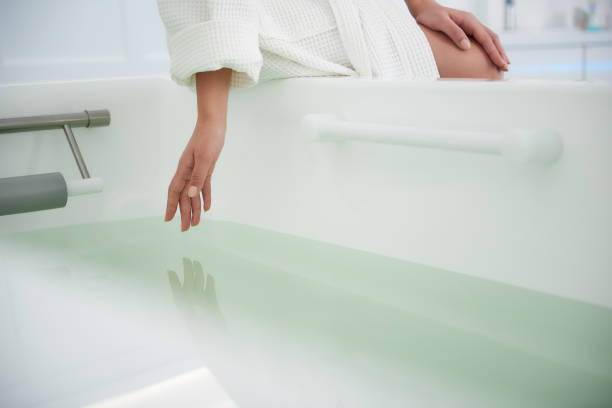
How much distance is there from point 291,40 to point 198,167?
264 mm

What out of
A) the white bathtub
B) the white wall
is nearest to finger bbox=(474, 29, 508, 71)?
the white bathtub

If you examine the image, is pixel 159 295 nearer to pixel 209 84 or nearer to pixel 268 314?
pixel 268 314

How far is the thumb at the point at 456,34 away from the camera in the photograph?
0.97 metres

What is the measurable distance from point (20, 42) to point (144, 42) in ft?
1.69

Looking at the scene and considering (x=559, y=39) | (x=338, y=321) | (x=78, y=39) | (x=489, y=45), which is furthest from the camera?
(x=559, y=39)

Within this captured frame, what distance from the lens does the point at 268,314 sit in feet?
2.27

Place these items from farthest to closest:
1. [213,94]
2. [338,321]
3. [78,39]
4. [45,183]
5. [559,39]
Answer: [559,39], [78,39], [45,183], [213,94], [338,321]

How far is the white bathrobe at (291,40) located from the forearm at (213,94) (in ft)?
0.07

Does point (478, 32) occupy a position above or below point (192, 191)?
above

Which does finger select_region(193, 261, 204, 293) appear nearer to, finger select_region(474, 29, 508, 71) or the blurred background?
finger select_region(474, 29, 508, 71)

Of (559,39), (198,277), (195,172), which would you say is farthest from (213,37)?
(559,39)

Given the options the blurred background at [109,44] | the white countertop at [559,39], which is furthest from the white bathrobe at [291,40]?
the white countertop at [559,39]

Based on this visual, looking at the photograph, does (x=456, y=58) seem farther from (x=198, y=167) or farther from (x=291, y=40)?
(x=198, y=167)

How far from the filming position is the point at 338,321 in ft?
2.19
